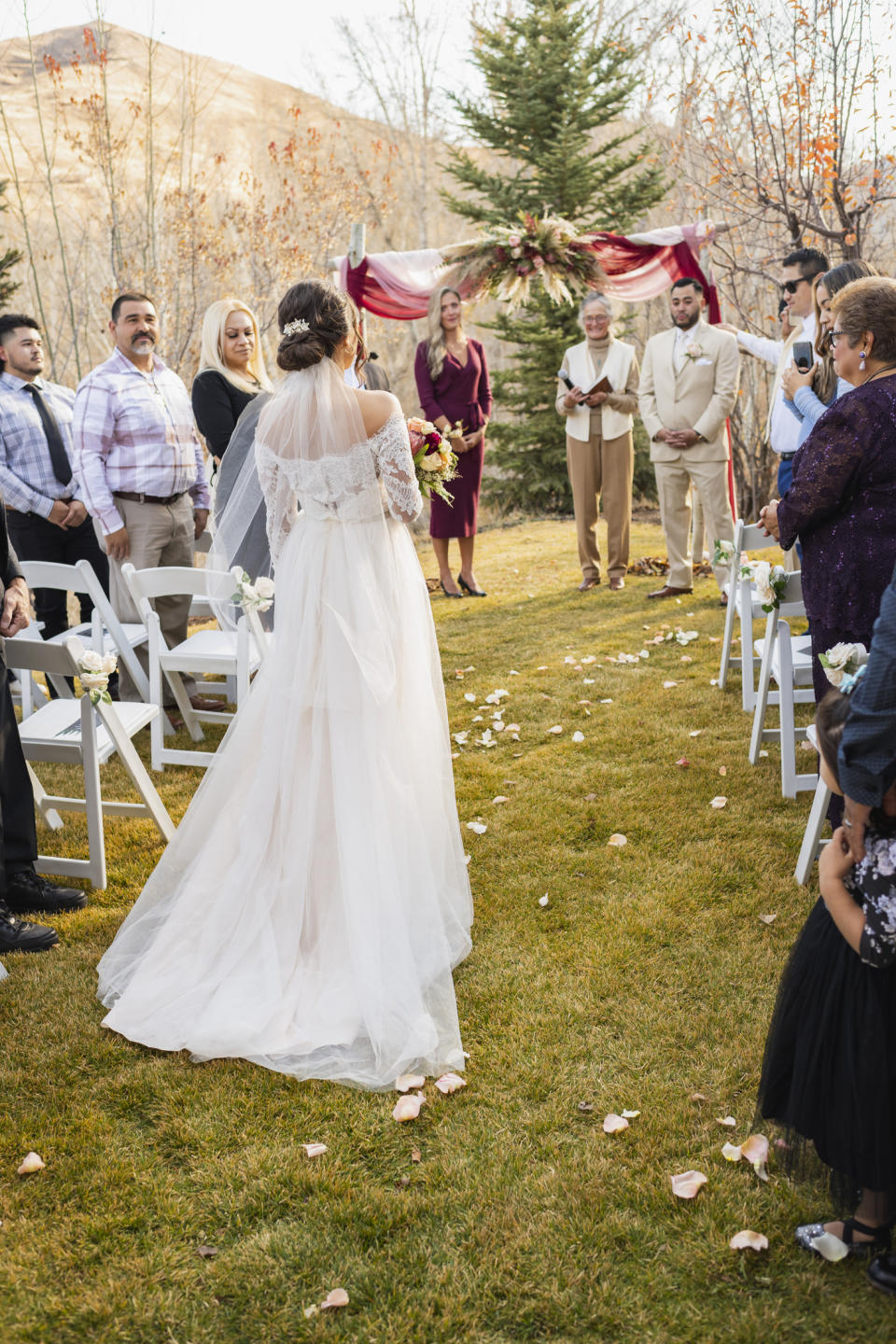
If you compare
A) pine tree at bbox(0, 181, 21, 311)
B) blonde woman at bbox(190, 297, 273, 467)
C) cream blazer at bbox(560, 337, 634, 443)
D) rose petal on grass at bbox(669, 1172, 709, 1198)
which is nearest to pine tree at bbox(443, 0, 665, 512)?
cream blazer at bbox(560, 337, 634, 443)

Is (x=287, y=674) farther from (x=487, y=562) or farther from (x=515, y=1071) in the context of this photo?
(x=487, y=562)

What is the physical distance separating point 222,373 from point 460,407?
3.24 metres

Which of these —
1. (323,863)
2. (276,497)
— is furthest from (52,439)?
(323,863)

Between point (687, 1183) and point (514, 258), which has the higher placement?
point (514, 258)

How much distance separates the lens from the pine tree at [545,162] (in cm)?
1361

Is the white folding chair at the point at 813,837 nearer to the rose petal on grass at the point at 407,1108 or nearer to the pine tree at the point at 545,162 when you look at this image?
the rose petal on grass at the point at 407,1108

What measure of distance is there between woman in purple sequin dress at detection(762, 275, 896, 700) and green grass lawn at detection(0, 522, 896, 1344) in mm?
1122

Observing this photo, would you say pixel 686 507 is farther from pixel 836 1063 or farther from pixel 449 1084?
pixel 836 1063

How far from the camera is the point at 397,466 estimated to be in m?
3.37

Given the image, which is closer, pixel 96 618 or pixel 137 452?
pixel 96 618

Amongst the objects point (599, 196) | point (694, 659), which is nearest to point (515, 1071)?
point (694, 659)

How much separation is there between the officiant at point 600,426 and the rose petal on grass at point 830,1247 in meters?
7.17

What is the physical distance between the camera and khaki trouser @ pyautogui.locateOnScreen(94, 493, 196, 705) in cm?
592

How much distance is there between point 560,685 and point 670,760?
4.91 ft
